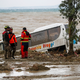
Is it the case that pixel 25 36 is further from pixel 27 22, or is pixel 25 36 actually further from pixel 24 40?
pixel 27 22

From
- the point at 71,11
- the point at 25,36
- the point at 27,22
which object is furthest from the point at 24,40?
the point at 27,22

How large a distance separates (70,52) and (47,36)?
2208 mm

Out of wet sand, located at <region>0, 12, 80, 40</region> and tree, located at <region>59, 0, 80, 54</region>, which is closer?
tree, located at <region>59, 0, 80, 54</region>

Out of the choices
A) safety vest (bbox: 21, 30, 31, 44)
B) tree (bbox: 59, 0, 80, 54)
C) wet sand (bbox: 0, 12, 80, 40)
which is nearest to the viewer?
safety vest (bbox: 21, 30, 31, 44)

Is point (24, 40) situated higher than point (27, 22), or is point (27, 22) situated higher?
point (27, 22)

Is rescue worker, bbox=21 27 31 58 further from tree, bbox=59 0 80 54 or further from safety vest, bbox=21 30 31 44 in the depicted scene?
tree, bbox=59 0 80 54

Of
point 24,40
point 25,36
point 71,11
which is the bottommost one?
point 24,40

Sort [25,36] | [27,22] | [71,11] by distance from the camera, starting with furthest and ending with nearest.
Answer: [27,22], [71,11], [25,36]

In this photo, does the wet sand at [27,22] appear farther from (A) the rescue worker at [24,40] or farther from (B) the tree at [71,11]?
(A) the rescue worker at [24,40]

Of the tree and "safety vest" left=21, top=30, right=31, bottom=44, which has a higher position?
the tree

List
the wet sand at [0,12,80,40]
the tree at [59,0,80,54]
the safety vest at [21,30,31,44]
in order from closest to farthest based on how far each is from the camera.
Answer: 1. the safety vest at [21,30,31,44]
2. the tree at [59,0,80,54]
3. the wet sand at [0,12,80,40]

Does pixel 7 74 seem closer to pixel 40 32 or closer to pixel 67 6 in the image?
pixel 67 6

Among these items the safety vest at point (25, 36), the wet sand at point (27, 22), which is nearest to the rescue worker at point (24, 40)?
the safety vest at point (25, 36)

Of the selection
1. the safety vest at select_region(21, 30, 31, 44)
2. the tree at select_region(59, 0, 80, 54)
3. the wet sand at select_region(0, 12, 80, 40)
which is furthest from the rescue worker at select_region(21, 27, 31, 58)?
the wet sand at select_region(0, 12, 80, 40)
